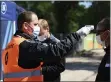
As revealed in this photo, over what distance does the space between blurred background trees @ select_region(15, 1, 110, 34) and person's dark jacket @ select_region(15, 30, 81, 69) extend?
1436 cm

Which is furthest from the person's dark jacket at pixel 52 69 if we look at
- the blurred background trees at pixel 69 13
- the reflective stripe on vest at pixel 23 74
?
the blurred background trees at pixel 69 13

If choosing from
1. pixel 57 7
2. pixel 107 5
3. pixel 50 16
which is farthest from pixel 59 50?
pixel 50 16

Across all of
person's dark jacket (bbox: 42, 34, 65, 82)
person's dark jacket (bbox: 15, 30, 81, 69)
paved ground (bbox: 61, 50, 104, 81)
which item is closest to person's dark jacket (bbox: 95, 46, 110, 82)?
person's dark jacket (bbox: 15, 30, 81, 69)

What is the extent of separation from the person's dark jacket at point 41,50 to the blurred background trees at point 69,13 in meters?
14.4

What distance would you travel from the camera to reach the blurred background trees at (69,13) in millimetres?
21000

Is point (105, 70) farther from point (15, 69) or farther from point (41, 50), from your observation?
point (15, 69)

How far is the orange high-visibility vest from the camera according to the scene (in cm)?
338

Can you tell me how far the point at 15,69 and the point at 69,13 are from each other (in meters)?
32.8

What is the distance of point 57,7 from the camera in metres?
34.7

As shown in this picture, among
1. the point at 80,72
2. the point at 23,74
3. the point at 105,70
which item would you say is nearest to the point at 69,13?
the point at 80,72

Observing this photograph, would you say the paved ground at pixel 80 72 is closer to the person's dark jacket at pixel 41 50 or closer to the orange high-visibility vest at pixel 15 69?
the orange high-visibility vest at pixel 15 69

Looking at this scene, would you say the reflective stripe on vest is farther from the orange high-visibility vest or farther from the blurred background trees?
the blurred background trees

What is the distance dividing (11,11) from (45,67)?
3.92 m

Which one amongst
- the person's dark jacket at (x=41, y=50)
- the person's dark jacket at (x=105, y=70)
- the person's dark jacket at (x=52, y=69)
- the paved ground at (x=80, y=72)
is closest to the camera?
the person's dark jacket at (x=41, y=50)
